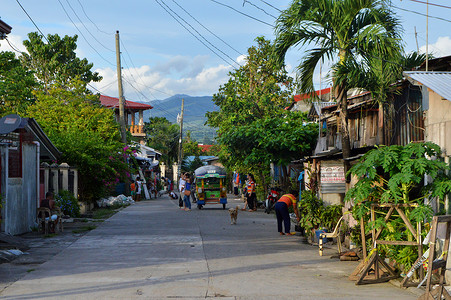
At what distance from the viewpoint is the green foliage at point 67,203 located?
2459 centimetres

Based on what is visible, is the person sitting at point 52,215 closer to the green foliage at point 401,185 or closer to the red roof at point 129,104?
the green foliage at point 401,185

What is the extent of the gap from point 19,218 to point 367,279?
11936 millimetres

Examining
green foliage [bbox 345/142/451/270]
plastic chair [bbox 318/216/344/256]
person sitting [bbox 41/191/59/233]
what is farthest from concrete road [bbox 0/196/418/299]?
person sitting [bbox 41/191/59/233]

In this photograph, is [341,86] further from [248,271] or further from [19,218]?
[19,218]

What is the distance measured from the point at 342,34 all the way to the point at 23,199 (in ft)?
36.2

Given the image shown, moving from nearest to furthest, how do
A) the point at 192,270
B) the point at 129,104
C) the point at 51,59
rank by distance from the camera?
the point at 192,270 → the point at 51,59 → the point at 129,104

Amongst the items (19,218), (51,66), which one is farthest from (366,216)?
(51,66)

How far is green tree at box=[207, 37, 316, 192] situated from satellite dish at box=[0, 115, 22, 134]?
1414 cm

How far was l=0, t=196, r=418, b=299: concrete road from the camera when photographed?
9320 mm

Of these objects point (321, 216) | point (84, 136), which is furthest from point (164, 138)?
point (321, 216)

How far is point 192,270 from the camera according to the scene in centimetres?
1156

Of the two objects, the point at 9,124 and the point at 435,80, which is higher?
the point at 435,80

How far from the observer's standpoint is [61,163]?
94.7 ft

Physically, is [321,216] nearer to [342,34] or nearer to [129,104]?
[342,34]
